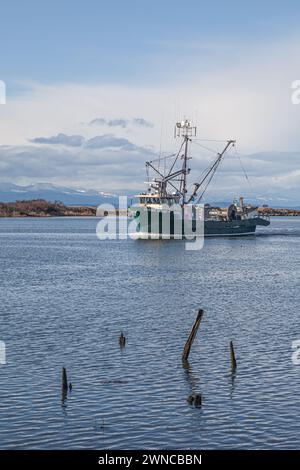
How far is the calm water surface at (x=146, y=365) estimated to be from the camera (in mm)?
28422

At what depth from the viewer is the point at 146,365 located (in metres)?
38.5

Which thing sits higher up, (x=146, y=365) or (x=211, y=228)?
(x=211, y=228)

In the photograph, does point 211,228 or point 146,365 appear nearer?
point 146,365

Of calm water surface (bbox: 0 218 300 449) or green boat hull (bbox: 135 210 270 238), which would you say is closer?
calm water surface (bbox: 0 218 300 449)

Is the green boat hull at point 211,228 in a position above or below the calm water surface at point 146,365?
above

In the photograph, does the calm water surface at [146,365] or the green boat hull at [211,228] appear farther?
the green boat hull at [211,228]

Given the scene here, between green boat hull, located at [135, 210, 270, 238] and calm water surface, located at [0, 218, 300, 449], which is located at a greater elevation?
green boat hull, located at [135, 210, 270, 238]

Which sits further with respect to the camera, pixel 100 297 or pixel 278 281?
pixel 278 281

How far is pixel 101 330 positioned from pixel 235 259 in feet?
232

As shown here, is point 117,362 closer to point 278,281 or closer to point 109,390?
point 109,390

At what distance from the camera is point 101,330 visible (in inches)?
1906

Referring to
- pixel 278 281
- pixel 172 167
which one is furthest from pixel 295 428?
pixel 172 167

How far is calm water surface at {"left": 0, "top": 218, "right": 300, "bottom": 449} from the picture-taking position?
28422 mm
